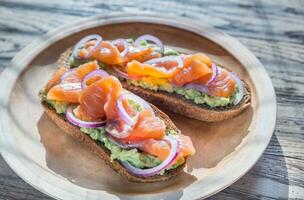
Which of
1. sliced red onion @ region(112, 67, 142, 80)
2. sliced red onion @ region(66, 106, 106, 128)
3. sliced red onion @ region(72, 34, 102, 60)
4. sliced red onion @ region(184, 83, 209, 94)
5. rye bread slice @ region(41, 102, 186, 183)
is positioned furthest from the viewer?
sliced red onion @ region(72, 34, 102, 60)

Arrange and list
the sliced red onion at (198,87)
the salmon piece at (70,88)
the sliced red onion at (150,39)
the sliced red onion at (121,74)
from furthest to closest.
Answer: the sliced red onion at (150,39) → the sliced red onion at (121,74) → the sliced red onion at (198,87) → the salmon piece at (70,88)

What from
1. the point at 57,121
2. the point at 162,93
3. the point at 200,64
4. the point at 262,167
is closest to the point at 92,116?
the point at 57,121

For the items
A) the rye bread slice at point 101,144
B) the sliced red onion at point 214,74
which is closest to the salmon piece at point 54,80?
the rye bread slice at point 101,144

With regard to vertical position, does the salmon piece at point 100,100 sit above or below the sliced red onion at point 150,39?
below

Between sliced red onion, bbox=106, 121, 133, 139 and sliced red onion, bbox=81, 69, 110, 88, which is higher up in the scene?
sliced red onion, bbox=81, 69, 110, 88

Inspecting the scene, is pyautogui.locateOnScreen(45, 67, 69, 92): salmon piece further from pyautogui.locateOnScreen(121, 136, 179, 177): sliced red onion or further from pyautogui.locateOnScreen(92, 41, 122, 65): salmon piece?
pyautogui.locateOnScreen(121, 136, 179, 177): sliced red onion

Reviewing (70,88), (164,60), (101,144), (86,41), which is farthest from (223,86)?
(86,41)

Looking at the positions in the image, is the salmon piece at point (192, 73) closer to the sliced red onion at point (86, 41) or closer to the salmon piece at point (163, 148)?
the salmon piece at point (163, 148)

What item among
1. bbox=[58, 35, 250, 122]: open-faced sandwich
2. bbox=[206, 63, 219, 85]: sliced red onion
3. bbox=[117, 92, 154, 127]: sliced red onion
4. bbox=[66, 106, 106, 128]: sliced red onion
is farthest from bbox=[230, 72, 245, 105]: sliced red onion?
bbox=[66, 106, 106, 128]: sliced red onion
